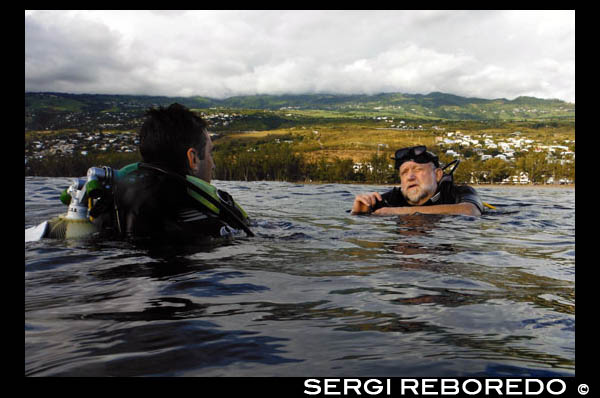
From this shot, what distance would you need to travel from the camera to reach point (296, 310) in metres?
2.82

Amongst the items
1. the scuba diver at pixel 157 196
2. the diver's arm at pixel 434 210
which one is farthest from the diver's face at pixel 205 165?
the diver's arm at pixel 434 210

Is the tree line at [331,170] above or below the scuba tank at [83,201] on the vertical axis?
above

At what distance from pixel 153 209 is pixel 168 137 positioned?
0.98 metres

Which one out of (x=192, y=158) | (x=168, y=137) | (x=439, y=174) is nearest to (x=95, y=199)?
(x=168, y=137)

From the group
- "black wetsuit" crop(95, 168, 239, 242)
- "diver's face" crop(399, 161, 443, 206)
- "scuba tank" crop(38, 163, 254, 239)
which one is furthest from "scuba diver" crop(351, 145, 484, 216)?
"black wetsuit" crop(95, 168, 239, 242)

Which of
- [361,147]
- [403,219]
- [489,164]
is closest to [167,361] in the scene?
[403,219]

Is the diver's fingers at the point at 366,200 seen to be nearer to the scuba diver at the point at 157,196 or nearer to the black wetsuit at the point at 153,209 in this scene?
the scuba diver at the point at 157,196

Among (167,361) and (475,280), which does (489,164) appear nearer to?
(475,280)

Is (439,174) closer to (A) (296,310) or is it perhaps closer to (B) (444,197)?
(B) (444,197)

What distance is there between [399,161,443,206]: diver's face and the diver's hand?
64 cm

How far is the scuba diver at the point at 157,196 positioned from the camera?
14.9 ft

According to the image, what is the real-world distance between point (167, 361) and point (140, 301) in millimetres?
1109

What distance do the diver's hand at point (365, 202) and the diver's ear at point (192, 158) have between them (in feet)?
15.7

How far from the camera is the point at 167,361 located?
1.90 meters
